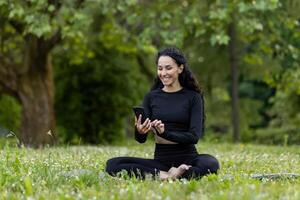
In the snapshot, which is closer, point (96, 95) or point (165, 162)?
point (165, 162)

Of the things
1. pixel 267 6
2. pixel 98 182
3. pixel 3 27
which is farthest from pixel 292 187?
pixel 3 27

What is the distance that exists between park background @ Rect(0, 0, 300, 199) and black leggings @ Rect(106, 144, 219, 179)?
1.11 ft

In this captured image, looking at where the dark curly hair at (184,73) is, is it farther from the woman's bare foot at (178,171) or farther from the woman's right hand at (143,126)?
the woman's bare foot at (178,171)

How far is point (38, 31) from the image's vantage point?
15.6 meters

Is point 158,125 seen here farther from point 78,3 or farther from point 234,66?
point 234,66

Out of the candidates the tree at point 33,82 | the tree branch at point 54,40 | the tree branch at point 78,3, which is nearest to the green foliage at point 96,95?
the tree at point 33,82

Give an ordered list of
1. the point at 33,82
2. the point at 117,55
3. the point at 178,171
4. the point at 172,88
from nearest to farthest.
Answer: the point at 178,171
the point at 172,88
the point at 33,82
the point at 117,55

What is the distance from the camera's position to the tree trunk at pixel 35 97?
19844 mm

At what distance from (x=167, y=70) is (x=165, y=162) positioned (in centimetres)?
118

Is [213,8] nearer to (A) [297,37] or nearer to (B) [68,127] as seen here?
(A) [297,37]

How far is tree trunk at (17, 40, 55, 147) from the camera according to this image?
19.8 m

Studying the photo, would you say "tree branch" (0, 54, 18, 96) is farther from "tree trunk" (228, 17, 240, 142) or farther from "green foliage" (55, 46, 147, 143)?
"tree trunk" (228, 17, 240, 142)

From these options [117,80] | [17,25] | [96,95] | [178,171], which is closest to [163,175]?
[178,171]

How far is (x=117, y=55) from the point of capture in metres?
26.4
